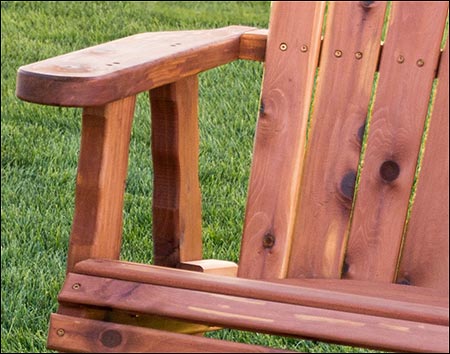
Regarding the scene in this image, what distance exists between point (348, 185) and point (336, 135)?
10 centimetres

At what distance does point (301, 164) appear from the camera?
227 cm

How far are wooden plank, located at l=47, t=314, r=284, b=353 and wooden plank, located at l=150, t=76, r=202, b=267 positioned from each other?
1.62ft

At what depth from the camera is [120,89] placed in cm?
189

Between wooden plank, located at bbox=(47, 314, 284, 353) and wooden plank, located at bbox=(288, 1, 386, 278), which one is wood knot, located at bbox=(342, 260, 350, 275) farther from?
wooden plank, located at bbox=(47, 314, 284, 353)

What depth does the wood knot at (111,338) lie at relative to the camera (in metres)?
1.87

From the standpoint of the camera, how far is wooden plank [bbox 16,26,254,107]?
5.98ft

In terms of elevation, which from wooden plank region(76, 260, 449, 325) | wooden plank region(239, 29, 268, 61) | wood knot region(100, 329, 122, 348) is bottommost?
wood knot region(100, 329, 122, 348)

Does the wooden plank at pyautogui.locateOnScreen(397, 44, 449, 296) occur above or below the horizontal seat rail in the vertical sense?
above

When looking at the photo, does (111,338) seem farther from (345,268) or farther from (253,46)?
(253,46)

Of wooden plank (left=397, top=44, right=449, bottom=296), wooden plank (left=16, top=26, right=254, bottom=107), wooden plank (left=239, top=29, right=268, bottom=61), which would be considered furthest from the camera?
wooden plank (left=239, top=29, right=268, bottom=61)

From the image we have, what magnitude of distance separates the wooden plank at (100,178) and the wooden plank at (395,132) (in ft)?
1.57

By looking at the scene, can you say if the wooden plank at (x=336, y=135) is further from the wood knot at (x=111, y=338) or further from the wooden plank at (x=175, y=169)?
the wood knot at (x=111, y=338)

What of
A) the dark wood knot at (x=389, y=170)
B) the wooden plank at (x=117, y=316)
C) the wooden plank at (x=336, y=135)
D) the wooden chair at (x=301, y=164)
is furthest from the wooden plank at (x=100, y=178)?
the dark wood knot at (x=389, y=170)

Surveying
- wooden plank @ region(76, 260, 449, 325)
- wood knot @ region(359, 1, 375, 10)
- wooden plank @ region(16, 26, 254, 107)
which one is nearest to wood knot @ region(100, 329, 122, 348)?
wooden plank @ region(76, 260, 449, 325)
